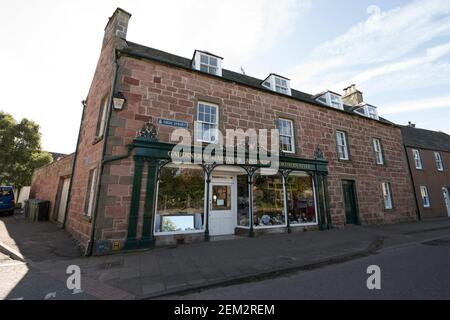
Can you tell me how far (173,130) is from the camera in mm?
8078

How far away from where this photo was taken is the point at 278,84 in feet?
39.9

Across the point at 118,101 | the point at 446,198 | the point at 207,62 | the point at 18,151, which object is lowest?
the point at 446,198

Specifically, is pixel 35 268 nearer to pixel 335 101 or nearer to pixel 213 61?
pixel 213 61

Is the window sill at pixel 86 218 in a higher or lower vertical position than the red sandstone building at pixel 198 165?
lower

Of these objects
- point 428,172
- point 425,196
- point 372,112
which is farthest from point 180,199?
point 428,172

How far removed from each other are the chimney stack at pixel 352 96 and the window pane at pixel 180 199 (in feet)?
51.3

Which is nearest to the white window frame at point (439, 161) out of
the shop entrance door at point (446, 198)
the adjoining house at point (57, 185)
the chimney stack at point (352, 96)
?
the shop entrance door at point (446, 198)

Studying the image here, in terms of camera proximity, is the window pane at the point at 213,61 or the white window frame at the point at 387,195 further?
the white window frame at the point at 387,195

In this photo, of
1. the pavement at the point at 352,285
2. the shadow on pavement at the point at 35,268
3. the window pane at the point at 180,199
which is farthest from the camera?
the window pane at the point at 180,199

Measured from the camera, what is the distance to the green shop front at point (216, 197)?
721 centimetres

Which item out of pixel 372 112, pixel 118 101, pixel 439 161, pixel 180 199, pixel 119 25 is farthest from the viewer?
pixel 439 161

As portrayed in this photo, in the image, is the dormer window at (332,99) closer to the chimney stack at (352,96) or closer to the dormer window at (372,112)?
the dormer window at (372,112)

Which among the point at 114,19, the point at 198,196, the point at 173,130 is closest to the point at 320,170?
the point at 198,196

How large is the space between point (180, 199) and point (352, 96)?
17073 millimetres
